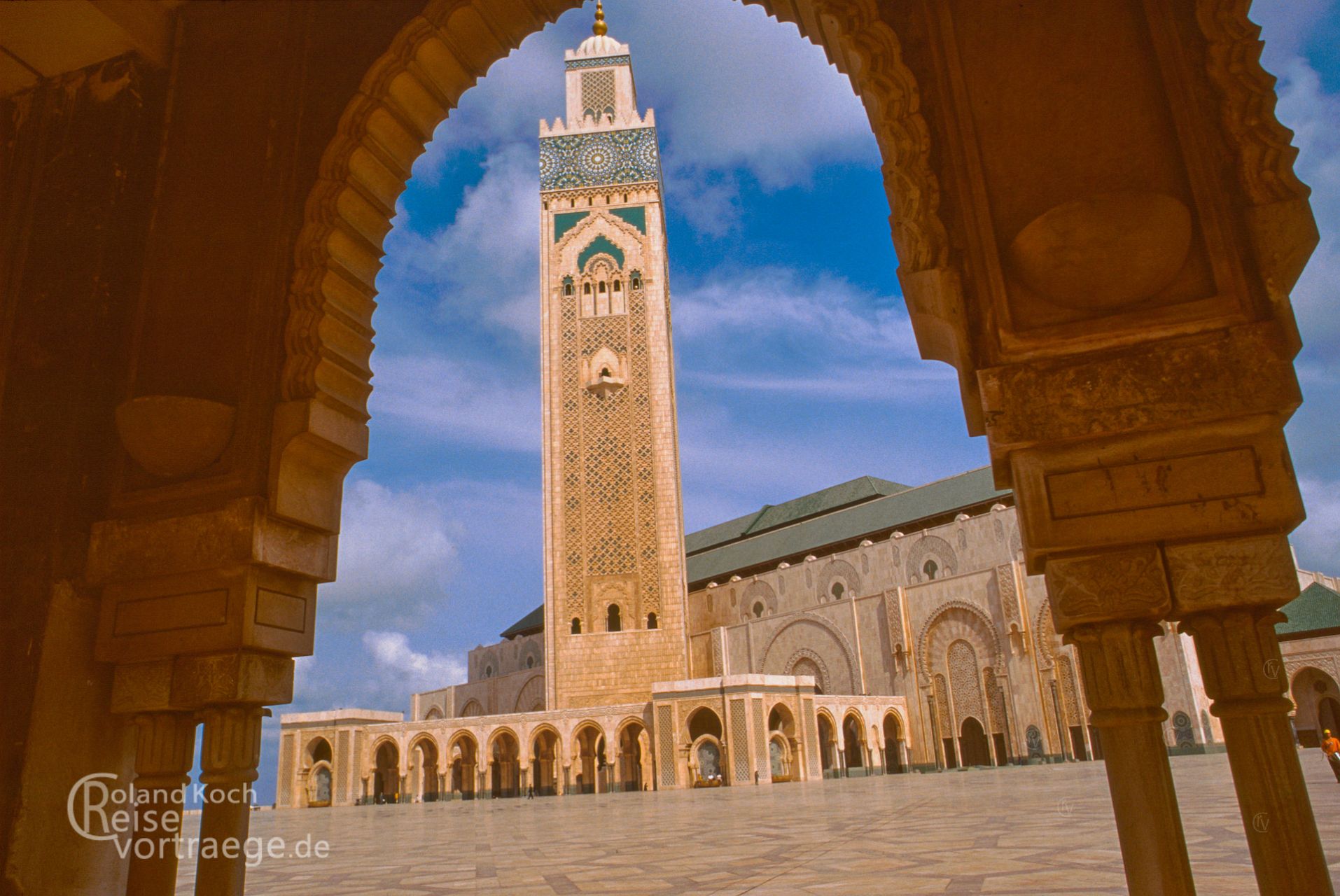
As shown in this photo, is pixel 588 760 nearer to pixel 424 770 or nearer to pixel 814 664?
pixel 424 770

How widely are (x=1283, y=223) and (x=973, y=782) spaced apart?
1014 centimetres

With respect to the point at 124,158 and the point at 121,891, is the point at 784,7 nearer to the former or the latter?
the point at 124,158

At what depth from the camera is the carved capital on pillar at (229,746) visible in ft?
6.93

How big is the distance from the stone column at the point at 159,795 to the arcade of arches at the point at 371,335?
1 centimetres

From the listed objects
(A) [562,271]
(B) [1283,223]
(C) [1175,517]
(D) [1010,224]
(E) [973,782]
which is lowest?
(E) [973,782]

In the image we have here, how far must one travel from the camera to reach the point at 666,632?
2028 centimetres

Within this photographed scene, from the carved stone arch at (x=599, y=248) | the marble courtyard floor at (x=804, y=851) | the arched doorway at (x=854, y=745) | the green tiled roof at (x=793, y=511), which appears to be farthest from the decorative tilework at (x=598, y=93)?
the marble courtyard floor at (x=804, y=851)

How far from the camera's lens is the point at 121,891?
7.36ft

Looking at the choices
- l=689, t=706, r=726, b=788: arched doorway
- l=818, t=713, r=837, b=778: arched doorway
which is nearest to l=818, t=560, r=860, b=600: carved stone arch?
l=818, t=713, r=837, b=778: arched doorway

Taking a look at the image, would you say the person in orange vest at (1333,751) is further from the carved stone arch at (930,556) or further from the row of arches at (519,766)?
the carved stone arch at (930,556)

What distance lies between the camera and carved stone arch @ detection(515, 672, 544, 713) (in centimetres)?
2803

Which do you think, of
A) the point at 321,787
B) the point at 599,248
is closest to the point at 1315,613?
the point at 599,248

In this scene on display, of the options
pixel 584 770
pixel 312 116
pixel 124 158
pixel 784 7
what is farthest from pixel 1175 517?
pixel 584 770

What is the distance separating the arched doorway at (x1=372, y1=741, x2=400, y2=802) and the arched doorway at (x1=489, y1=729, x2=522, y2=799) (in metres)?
2.21
